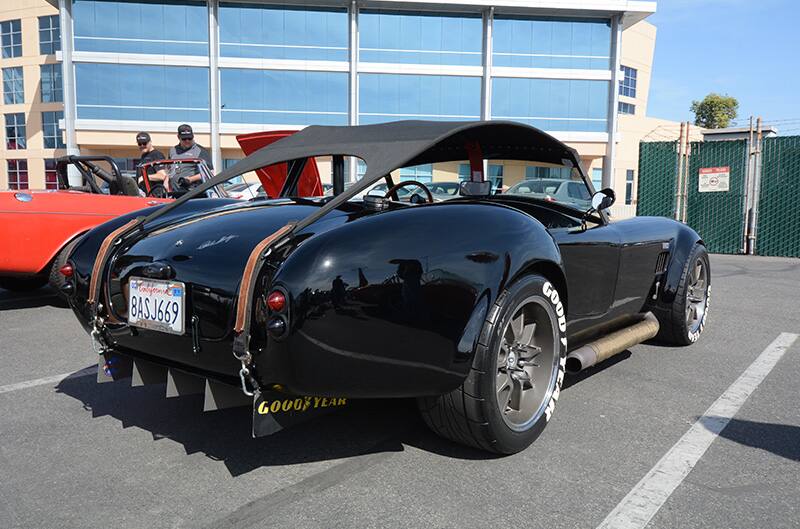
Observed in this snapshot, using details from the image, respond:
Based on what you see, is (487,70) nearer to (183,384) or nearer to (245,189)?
(245,189)

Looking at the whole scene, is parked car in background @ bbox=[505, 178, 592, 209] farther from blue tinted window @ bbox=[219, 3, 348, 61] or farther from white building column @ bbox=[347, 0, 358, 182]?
blue tinted window @ bbox=[219, 3, 348, 61]

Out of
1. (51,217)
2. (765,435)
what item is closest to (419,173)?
(765,435)

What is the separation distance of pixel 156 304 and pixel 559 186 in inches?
134

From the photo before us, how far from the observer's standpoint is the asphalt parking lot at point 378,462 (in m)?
2.16

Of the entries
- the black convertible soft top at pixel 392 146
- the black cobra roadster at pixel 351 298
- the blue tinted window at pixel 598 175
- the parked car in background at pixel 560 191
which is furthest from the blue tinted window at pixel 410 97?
the black cobra roadster at pixel 351 298

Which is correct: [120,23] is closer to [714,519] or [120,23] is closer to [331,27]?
[331,27]

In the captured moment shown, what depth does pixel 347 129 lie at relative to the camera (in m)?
3.06

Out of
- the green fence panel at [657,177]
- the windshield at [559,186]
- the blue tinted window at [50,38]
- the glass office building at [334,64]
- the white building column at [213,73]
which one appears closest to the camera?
the windshield at [559,186]

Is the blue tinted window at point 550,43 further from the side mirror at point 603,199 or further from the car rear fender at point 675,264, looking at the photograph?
the side mirror at point 603,199

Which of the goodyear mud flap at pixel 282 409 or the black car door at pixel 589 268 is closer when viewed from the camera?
the goodyear mud flap at pixel 282 409

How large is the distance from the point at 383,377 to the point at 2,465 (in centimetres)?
162

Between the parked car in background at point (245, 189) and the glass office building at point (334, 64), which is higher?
Result: the glass office building at point (334, 64)

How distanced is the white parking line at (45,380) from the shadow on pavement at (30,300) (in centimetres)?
257

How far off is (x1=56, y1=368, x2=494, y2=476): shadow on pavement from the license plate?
63 cm
